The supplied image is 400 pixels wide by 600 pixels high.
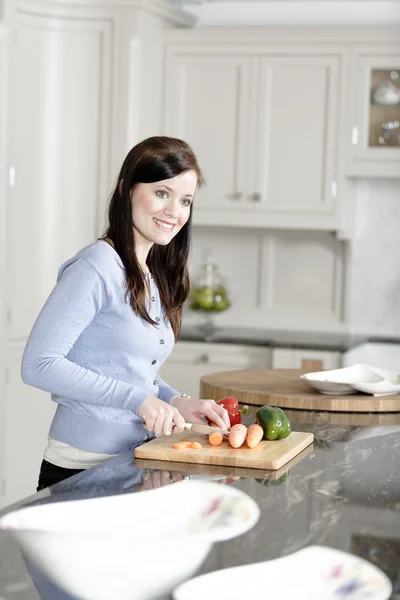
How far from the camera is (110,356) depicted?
2.14m

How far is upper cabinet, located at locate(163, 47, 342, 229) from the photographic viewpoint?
4773mm

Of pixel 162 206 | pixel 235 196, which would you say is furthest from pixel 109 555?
pixel 235 196

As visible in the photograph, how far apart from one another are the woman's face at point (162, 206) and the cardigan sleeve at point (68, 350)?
0.19 meters

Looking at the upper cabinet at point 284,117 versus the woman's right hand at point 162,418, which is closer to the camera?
the woman's right hand at point 162,418

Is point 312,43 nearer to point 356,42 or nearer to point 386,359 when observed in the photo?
point 356,42

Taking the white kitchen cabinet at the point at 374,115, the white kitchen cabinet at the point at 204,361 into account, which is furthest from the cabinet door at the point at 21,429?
the white kitchen cabinet at the point at 374,115

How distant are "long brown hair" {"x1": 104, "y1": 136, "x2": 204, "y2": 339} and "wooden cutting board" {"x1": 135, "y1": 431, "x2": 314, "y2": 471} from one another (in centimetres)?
31

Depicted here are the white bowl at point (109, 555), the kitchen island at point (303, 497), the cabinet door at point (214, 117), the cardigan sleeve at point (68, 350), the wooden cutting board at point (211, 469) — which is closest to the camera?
the white bowl at point (109, 555)

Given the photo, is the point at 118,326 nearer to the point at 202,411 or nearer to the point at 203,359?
the point at 202,411

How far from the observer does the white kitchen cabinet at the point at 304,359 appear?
4500mm

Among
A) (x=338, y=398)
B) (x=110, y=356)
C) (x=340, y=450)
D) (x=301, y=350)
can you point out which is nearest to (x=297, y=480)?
(x=340, y=450)

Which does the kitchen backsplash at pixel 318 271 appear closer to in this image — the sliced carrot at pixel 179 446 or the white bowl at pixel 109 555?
the sliced carrot at pixel 179 446

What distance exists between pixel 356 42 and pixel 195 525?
3687 mm

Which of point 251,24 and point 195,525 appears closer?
point 195,525
